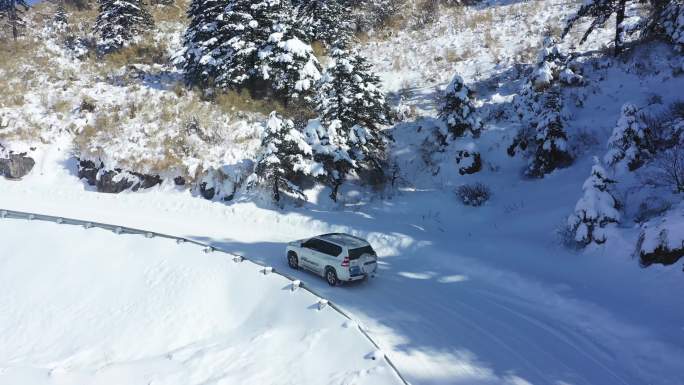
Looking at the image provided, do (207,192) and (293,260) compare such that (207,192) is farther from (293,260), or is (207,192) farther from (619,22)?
(619,22)

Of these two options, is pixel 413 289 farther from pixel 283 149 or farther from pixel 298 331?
pixel 283 149

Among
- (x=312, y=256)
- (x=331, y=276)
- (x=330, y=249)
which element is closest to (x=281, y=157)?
(x=312, y=256)

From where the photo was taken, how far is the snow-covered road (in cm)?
957

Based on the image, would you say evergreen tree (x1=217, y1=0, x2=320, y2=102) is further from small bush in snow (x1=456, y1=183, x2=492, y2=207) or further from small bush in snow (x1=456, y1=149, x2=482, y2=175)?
small bush in snow (x1=456, y1=183, x2=492, y2=207)

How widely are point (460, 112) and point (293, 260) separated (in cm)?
1623

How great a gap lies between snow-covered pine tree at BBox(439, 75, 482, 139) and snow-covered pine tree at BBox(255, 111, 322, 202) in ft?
32.0

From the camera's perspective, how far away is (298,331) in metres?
10.4

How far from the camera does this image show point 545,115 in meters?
21.2

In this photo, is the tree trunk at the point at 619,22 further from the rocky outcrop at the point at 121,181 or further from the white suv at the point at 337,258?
the rocky outcrop at the point at 121,181

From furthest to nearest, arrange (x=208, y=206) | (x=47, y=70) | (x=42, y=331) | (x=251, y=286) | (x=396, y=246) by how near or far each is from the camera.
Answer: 1. (x=47, y=70)
2. (x=208, y=206)
3. (x=396, y=246)
4. (x=42, y=331)
5. (x=251, y=286)

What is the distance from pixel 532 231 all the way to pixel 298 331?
1180 cm

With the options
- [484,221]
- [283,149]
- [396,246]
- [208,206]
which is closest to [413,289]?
[396,246]

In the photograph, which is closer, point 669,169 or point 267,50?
point 669,169

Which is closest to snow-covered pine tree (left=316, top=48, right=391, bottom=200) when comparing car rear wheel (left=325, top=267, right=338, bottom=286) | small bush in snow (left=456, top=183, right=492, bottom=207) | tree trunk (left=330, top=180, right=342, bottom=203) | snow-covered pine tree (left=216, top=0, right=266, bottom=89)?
tree trunk (left=330, top=180, right=342, bottom=203)
